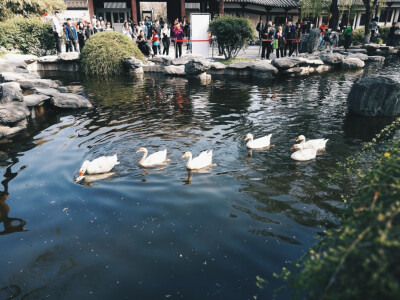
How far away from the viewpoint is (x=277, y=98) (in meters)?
12.1

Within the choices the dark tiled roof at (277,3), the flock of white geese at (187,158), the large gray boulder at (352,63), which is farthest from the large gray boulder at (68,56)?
the dark tiled roof at (277,3)

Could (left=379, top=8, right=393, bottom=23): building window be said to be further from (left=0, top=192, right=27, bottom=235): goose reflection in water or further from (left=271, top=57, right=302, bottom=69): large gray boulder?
(left=0, top=192, right=27, bottom=235): goose reflection in water

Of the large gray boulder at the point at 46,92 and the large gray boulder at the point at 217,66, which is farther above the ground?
the large gray boulder at the point at 217,66

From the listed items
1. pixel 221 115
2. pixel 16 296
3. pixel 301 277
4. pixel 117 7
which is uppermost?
pixel 117 7

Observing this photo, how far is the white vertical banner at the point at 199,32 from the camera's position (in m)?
17.8

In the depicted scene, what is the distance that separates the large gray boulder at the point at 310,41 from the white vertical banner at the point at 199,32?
8.28 metres

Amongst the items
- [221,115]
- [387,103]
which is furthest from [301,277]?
[387,103]

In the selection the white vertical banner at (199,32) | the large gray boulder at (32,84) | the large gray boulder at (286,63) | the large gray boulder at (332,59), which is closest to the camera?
the large gray boulder at (32,84)

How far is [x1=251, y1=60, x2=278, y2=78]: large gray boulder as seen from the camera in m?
15.9

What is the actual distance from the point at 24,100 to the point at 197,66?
860 centimetres

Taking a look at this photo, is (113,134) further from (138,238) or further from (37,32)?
(37,32)

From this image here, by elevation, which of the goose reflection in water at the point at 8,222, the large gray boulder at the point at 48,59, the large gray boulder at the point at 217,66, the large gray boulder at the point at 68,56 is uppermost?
the large gray boulder at the point at 68,56

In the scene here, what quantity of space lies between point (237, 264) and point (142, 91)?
11103 mm

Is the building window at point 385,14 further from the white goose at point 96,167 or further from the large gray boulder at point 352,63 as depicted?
the white goose at point 96,167
